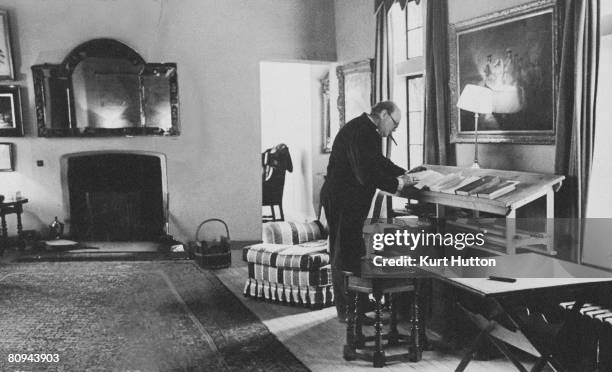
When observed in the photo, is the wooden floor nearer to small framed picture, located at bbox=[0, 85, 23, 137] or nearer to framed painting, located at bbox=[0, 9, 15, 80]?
small framed picture, located at bbox=[0, 85, 23, 137]

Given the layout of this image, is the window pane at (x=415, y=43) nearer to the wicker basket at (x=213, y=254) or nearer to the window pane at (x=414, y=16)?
the window pane at (x=414, y=16)

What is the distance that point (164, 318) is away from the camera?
514cm

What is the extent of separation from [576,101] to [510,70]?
2.89 ft

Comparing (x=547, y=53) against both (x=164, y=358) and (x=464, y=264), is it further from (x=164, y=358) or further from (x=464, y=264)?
(x=164, y=358)

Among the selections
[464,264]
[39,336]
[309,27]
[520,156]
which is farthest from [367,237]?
[309,27]

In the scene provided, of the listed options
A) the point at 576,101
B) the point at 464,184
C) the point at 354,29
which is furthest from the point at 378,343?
the point at 354,29

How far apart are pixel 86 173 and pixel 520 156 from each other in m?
5.45

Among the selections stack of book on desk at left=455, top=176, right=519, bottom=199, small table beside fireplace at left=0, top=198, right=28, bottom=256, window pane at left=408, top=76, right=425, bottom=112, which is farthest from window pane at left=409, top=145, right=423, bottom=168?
small table beside fireplace at left=0, top=198, right=28, bottom=256

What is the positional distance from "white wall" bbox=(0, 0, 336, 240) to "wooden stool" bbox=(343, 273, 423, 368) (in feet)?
14.2

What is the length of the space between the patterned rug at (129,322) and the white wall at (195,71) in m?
1.43

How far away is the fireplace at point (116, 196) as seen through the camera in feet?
26.0

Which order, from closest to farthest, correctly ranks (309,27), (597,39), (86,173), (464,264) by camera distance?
1. (464,264)
2. (597,39)
3. (86,173)
4. (309,27)

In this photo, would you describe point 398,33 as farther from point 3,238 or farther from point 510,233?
point 3,238

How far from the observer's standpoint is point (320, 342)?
4531 millimetres
